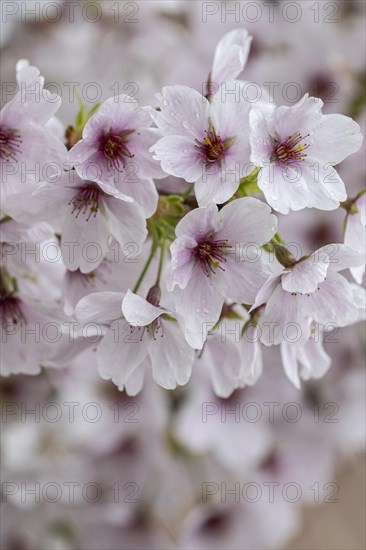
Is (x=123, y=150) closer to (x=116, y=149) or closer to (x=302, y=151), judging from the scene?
(x=116, y=149)

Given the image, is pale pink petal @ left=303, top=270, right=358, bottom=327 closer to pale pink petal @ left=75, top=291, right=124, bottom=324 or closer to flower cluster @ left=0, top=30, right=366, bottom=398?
flower cluster @ left=0, top=30, right=366, bottom=398

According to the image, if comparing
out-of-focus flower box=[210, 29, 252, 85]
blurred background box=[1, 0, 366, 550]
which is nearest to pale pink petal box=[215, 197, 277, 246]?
out-of-focus flower box=[210, 29, 252, 85]

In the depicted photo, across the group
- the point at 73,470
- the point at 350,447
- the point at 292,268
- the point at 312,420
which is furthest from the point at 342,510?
the point at 292,268

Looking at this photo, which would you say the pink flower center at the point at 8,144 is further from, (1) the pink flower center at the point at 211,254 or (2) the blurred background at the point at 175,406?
(2) the blurred background at the point at 175,406

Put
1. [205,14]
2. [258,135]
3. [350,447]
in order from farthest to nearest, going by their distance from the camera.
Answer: [350,447] < [205,14] < [258,135]

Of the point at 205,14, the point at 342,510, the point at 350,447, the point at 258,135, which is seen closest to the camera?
the point at 258,135

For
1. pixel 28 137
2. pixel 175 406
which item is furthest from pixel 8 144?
pixel 175 406

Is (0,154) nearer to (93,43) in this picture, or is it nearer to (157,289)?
(157,289)

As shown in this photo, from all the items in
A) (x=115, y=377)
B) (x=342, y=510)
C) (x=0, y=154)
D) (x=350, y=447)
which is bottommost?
(x=342, y=510)

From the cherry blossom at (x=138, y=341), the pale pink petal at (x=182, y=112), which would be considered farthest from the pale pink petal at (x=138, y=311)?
the pale pink petal at (x=182, y=112)
